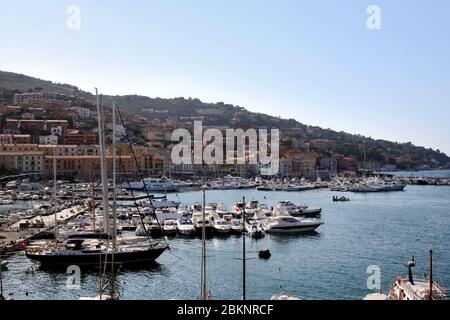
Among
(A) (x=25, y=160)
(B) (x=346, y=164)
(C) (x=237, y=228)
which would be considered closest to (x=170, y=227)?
(C) (x=237, y=228)

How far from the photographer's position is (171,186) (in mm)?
34594

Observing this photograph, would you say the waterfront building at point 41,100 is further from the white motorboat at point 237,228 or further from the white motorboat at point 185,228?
the white motorboat at point 237,228

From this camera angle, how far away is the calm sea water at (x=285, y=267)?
866 centimetres

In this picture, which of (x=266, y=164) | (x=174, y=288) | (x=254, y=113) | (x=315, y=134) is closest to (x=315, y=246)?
(x=174, y=288)

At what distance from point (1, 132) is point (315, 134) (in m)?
54.3

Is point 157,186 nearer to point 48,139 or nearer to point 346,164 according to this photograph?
point 48,139

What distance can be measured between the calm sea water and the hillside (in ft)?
182

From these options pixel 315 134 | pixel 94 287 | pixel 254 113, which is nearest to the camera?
pixel 94 287

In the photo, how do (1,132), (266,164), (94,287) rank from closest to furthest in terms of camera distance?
(94,287), (1,132), (266,164)

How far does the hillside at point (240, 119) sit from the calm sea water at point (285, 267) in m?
55.5

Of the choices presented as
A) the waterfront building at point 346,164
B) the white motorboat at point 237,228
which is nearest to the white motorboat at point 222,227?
the white motorboat at point 237,228

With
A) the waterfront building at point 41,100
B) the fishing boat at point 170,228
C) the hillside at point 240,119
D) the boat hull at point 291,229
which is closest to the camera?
the fishing boat at point 170,228

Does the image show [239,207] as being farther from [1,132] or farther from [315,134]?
[315,134]

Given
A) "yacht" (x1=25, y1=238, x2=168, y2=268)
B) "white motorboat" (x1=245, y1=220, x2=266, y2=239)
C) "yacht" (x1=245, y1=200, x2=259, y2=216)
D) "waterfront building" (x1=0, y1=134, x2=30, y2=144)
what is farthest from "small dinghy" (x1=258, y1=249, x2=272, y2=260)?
"waterfront building" (x1=0, y1=134, x2=30, y2=144)
